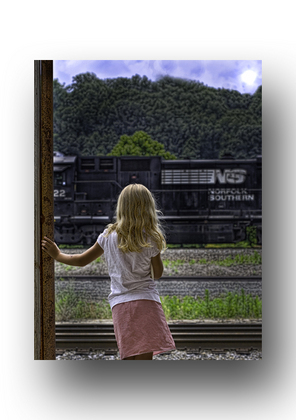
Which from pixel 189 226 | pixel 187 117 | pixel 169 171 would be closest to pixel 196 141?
pixel 187 117

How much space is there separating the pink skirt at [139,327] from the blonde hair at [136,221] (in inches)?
11.7

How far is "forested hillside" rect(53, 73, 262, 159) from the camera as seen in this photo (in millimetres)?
7961

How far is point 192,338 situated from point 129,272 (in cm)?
214

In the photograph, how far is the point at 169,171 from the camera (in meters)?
9.59

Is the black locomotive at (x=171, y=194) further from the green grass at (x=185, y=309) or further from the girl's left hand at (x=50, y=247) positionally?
the girl's left hand at (x=50, y=247)

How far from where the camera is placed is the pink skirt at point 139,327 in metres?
1.92

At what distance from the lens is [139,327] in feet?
6.32

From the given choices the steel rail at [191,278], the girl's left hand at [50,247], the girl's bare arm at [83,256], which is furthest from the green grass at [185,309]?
the girl's bare arm at [83,256]

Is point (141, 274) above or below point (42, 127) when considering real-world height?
below

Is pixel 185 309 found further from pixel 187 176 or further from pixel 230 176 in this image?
pixel 230 176

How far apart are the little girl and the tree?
21.5 ft

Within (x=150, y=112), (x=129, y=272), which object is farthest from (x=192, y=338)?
(x=150, y=112)

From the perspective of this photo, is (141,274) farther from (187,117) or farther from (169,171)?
(169,171)
